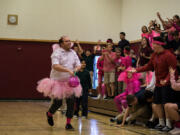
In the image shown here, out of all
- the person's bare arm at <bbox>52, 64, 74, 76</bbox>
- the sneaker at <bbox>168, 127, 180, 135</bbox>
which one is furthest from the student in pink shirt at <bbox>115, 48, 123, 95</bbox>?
the person's bare arm at <bbox>52, 64, 74, 76</bbox>

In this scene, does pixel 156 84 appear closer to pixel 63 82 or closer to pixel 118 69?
pixel 63 82

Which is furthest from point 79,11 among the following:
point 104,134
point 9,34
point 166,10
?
point 104,134

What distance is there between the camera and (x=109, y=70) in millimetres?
9594

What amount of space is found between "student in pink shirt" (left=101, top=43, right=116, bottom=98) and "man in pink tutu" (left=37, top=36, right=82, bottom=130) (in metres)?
3.11

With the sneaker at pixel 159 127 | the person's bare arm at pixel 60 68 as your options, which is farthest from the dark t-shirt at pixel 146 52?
the person's bare arm at pixel 60 68

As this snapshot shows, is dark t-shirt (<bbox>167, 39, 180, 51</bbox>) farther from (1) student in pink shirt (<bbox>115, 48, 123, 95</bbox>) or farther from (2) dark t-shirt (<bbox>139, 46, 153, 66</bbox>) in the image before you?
(1) student in pink shirt (<bbox>115, 48, 123, 95</bbox>)

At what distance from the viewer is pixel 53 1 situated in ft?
49.0

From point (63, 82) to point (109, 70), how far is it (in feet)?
11.7

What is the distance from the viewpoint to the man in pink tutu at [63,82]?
606cm

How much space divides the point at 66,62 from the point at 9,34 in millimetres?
8864

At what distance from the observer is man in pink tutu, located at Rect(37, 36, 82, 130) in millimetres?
6062

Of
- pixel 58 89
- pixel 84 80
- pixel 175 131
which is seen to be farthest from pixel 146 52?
pixel 58 89

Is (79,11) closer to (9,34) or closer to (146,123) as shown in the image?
(9,34)

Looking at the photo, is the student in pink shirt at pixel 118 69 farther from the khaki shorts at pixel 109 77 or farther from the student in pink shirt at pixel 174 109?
the student in pink shirt at pixel 174 109
